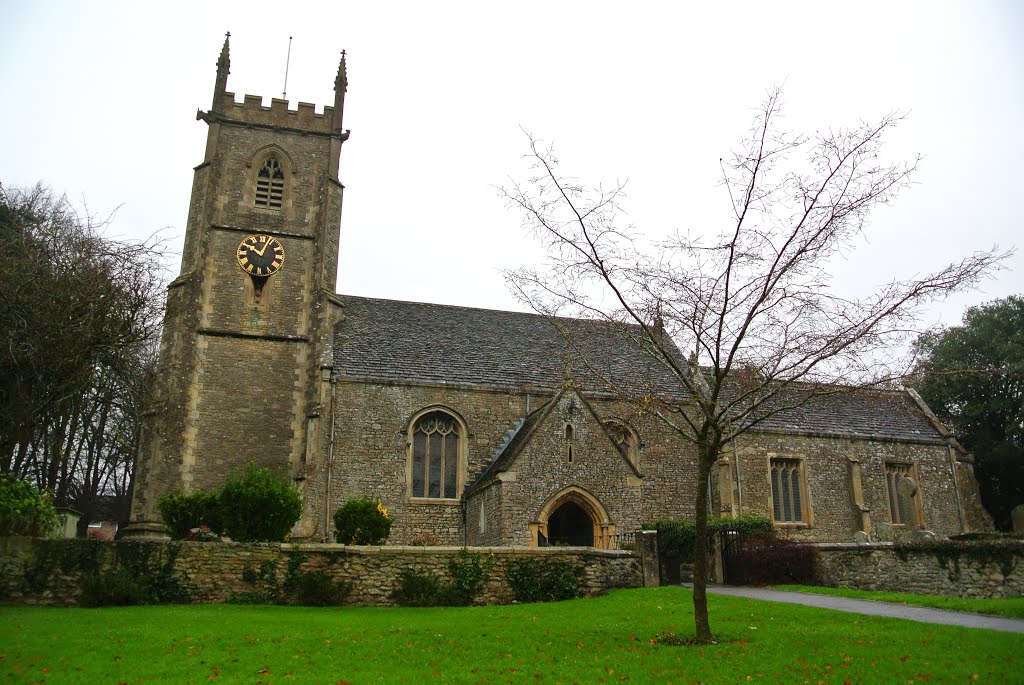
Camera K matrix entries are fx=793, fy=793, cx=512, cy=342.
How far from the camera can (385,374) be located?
87.6ft

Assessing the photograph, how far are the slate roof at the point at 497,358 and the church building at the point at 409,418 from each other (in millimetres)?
89

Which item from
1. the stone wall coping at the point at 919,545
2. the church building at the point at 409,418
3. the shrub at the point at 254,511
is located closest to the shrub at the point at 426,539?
the church building at the point at 409,418

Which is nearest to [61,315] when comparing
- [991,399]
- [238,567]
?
[238,567]

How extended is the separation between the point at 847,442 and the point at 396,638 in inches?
942

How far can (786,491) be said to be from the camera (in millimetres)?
29797

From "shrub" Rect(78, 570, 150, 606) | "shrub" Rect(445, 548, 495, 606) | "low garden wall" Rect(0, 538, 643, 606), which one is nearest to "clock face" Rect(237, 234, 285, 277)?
"low garden wall" Rect(0, 538, 643, 606)

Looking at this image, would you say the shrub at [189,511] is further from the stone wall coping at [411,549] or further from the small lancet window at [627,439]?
the small lancet window at [627,439]

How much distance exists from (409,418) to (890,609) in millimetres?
15601

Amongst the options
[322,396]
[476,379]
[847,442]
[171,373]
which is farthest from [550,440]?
[847,442]

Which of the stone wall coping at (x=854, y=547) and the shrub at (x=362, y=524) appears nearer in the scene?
the stone wall coping at (x=854, y=547)

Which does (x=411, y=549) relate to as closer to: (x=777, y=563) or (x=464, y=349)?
(x=777, y=563)

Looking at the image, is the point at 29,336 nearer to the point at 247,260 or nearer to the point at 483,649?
the point at 247,260

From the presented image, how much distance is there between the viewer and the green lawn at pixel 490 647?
9.43 meters

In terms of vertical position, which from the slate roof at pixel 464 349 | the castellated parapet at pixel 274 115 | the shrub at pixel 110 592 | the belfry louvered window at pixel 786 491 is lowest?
the shrub at pixel 110 592
